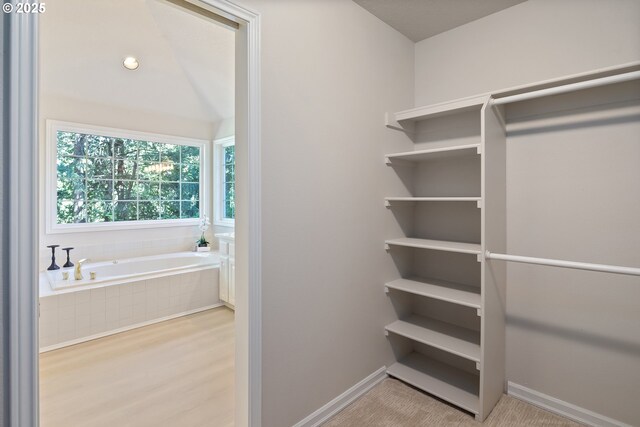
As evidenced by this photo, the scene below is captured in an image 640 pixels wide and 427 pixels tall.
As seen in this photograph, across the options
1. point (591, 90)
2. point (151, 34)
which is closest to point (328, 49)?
point (591, 90)

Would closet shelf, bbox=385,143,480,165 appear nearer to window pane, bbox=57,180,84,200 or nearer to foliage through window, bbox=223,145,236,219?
foliage through window, bbox=223,145,236,219

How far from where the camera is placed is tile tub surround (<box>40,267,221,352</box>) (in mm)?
2699

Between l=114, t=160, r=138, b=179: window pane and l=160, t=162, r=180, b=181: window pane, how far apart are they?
13.2 inches

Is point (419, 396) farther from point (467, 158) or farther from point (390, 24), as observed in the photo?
point (390, 24)

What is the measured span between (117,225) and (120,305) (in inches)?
47.3

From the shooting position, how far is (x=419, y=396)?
6.64 feet

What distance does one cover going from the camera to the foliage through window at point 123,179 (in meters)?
3.52

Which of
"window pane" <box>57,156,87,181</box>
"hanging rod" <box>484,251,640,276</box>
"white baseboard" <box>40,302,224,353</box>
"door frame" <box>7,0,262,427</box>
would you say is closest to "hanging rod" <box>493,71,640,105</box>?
"hanging rod" <box>484,251,640,276</box>

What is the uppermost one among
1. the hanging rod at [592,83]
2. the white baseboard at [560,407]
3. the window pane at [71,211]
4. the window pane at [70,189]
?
the hanging rod at [592,83]

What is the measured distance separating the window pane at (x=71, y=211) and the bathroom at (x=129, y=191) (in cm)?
1

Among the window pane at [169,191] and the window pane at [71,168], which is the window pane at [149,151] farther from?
the window pane at [71,168]

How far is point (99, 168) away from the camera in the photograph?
148 inches

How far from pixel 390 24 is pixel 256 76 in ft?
4.36

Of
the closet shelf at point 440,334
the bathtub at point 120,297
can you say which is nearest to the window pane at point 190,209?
the bathtub at point 120,297
